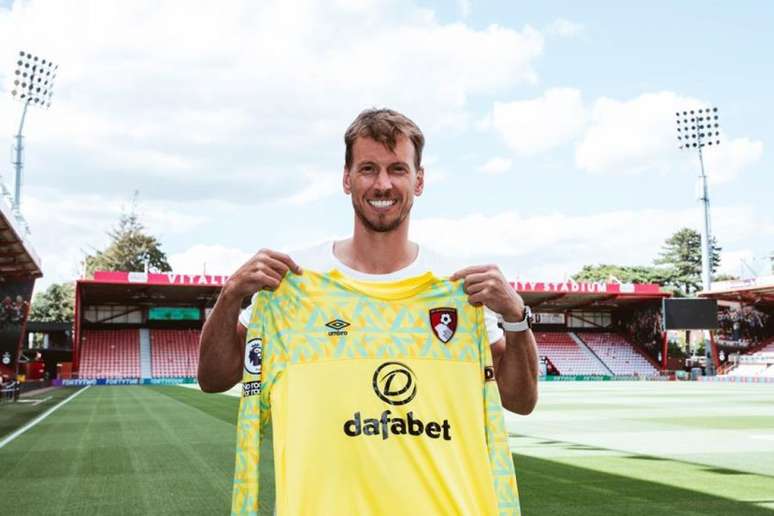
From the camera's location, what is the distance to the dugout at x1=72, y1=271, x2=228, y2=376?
41.4 meters

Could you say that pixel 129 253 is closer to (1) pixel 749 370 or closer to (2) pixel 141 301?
(2) pixel 141 301

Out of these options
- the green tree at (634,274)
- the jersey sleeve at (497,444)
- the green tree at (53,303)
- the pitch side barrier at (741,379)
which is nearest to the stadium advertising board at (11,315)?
the jersey sleeve at (497,444)

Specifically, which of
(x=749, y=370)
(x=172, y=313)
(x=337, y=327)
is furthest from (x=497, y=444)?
(x=172, y=313)

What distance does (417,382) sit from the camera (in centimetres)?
263

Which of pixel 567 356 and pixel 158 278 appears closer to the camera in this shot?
pixel 158 278

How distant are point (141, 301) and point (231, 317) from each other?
4829cm

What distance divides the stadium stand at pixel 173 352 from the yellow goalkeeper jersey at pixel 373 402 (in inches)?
1719

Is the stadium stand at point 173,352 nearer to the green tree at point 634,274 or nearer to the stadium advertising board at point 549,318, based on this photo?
the stadium advertising board at point 549,318

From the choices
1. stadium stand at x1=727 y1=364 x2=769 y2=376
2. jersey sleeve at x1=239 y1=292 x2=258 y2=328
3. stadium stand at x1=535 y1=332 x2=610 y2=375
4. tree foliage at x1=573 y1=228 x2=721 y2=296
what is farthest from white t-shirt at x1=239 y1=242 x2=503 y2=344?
tree foliage at x1=573 y1=228 x2=721 y2=296

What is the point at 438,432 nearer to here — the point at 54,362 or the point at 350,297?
the point at 350,297

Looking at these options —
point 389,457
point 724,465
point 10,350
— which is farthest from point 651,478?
point 10,350

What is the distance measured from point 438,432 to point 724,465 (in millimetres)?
7913

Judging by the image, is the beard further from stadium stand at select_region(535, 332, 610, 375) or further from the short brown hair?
stadium stand at select_region(535, 332, 610, 375)

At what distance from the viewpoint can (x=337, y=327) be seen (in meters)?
2.76
